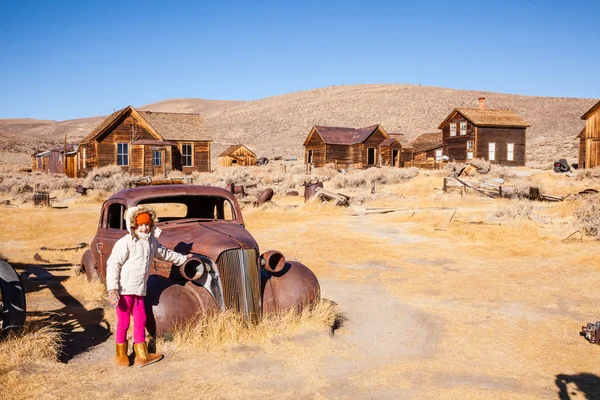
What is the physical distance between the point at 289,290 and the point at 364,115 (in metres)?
91.3

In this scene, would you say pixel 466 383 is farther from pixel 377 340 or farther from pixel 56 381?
pixel 56 381

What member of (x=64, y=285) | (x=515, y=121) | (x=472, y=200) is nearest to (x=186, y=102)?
(x=515, y=121)

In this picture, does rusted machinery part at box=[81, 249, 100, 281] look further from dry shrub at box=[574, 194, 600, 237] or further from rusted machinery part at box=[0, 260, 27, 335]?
dry shrub at box=[574, 194, 600, 237]

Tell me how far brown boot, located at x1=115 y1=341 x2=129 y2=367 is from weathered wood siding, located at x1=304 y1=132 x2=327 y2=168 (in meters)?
39.6

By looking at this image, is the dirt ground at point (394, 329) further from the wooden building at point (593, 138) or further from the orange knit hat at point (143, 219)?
the wooden building at point (593, 138)

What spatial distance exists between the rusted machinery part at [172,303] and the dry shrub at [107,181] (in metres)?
20.4

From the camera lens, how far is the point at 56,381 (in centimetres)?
466

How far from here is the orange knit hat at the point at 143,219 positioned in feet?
16.5

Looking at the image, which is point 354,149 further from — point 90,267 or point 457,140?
point 90,267

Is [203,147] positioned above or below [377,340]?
above

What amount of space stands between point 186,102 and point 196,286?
550 ft

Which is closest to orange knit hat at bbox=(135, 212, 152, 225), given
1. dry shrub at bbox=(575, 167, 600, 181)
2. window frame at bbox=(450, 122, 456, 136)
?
dry shrub at bbox=(575, 167, 600, 181)

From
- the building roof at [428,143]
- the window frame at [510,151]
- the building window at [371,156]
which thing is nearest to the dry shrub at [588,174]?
the window frame at [510,151]

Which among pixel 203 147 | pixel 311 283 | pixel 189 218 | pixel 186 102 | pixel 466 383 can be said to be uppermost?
pixel 186 102
